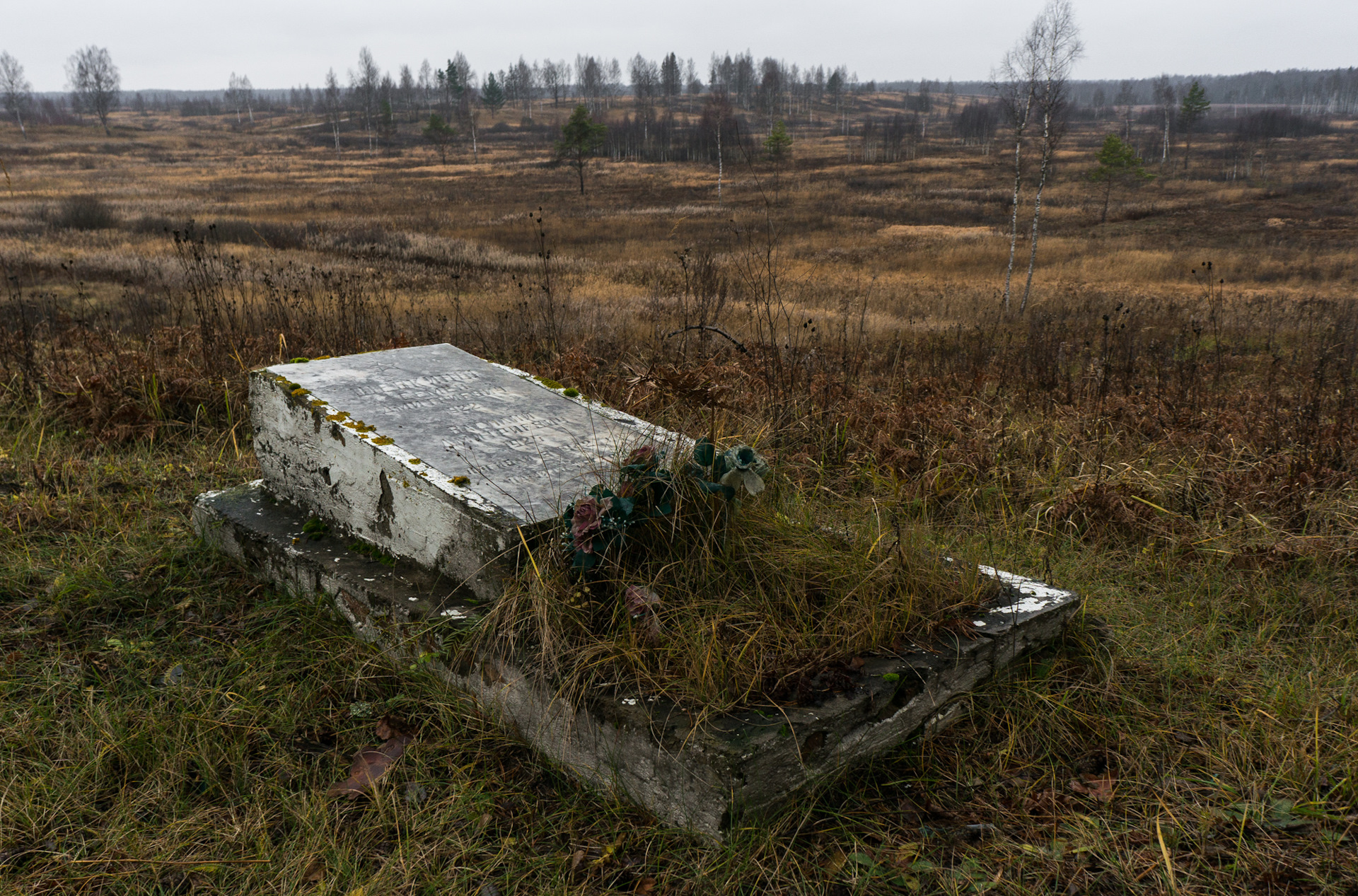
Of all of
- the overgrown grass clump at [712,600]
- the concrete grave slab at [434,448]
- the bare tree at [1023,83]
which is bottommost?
the overgrown grass clump at [712,600]

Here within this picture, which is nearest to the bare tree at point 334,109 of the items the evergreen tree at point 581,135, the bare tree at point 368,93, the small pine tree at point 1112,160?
the bare tree at point 368,93

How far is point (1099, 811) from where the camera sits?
2.38 m

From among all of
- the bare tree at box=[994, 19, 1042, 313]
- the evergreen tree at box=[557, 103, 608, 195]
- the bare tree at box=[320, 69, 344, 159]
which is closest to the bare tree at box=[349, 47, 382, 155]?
the bare tree at box=[320, 69, 344, 159]

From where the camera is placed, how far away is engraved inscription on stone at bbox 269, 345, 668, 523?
3162 mm

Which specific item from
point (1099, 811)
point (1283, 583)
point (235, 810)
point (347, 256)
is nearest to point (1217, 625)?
point (1283, 583)

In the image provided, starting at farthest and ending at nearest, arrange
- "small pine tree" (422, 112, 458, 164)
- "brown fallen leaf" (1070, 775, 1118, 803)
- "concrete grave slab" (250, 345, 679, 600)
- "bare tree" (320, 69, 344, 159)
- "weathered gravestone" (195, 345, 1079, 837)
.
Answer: "bare tree" (320, 69, 344, 159), "small pine tree" (422, 112, 458, 164), "concrete grave slab" (250, 345, 679, 600), "brown fallen leaf" (1070, 775, 1118, 803), "weathered gravestone" (195, 345, 1079, 837)

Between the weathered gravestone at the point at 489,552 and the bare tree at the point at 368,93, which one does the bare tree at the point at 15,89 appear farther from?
the weathered gravestone at the point at 489,552

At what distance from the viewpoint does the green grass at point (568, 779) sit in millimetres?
2176

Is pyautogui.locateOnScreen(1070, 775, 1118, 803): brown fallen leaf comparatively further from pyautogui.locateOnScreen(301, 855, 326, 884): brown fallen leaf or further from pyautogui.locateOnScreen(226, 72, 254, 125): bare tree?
pyautogui.locateOnScreen(226, 72, 254, 125): bare tree

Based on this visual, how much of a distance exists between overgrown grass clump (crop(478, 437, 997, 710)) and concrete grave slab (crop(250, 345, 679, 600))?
28cm

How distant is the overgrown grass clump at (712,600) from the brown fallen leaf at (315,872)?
2.53 ft

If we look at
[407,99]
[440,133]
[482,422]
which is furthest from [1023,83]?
[407,99]

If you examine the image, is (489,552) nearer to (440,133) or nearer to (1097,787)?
(1097,787)

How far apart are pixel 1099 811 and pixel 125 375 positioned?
6.15 m
